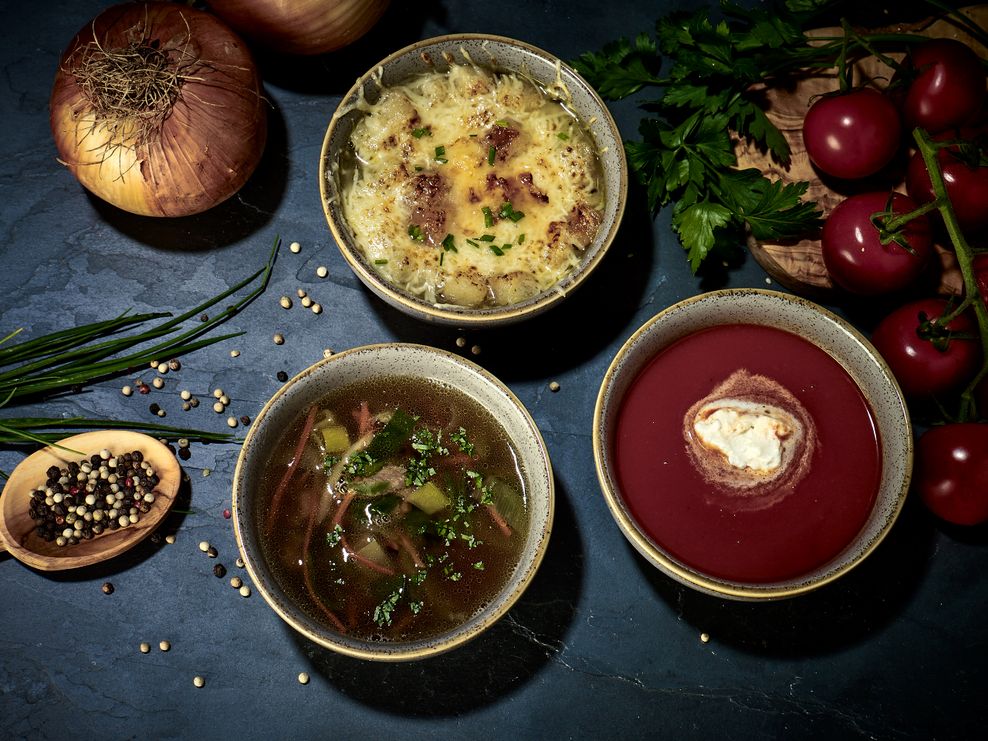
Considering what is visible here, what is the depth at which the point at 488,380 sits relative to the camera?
2.58m

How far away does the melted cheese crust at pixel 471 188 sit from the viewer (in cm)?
276

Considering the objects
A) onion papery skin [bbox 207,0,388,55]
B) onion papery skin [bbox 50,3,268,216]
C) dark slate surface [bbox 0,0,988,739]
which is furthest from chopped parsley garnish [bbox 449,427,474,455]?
onion papery skin [bbox 207,0,388,55]

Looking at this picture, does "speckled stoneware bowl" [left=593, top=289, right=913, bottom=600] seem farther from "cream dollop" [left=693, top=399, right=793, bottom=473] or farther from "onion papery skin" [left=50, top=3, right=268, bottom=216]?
"onion papery skin" [left=50, top=3, right=268, bottom=216]

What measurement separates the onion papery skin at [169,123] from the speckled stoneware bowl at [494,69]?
0.35 m

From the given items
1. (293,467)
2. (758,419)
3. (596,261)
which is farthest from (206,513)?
(758,419)

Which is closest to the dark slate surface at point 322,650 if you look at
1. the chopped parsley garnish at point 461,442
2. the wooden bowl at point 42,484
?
the wooden bowl at point 42,484

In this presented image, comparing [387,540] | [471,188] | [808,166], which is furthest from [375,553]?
[808,166]

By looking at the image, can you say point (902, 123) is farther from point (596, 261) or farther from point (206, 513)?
point (206, 513)

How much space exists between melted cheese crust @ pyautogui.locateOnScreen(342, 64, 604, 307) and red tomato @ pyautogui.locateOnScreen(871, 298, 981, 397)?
1.02 meters

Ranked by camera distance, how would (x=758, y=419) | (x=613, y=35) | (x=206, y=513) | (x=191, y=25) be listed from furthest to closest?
(x=613, y=35)
(x=206, y=513)
(x=191, y=25)
(x=758, y=419)

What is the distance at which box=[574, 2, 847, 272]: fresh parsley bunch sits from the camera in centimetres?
277

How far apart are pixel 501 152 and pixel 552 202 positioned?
23cm

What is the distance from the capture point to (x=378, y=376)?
267cm

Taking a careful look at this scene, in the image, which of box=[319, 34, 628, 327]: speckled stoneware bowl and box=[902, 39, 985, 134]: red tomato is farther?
box=[902, 39, 985, 134]: red tomato
